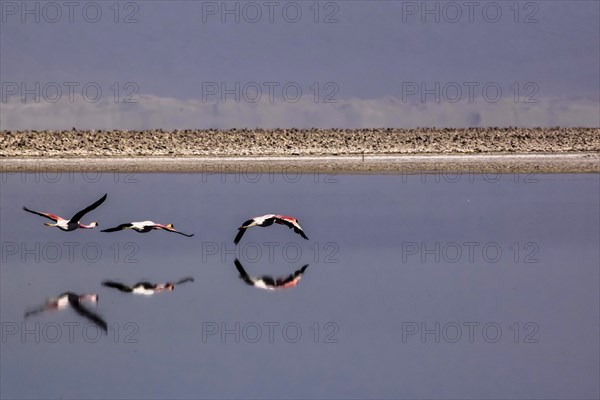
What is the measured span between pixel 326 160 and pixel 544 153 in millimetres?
6560

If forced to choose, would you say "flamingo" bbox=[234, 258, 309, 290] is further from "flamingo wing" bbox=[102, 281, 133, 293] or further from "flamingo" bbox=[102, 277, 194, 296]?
"flamingo wing" bbox=[102, 281, 133, 293]

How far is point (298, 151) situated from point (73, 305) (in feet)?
78.6

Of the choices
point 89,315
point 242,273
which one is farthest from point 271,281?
point 89,315

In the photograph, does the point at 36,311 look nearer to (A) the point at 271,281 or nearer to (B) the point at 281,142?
(A) the point at 271,281

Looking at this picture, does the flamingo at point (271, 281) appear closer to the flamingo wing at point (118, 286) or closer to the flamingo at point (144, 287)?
the flamingo at point (144, 287)

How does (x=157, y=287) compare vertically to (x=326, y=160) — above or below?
below

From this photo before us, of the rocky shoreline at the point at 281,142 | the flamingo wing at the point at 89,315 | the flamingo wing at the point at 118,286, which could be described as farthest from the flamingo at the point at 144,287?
the rocky shoreline at the point at 281,142

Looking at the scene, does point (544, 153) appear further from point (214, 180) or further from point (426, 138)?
point (214, 180)

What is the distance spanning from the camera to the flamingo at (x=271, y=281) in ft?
69.5

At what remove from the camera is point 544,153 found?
43688mm

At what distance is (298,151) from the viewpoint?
4359 centimetres

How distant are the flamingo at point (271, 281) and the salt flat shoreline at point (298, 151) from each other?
1673 cm

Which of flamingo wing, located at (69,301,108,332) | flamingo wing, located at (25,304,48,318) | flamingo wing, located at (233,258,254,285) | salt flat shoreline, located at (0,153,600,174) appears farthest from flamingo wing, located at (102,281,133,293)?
salt flat shoreline, located at (0,153,600,174)

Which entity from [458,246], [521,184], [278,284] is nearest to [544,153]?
[521,184]
